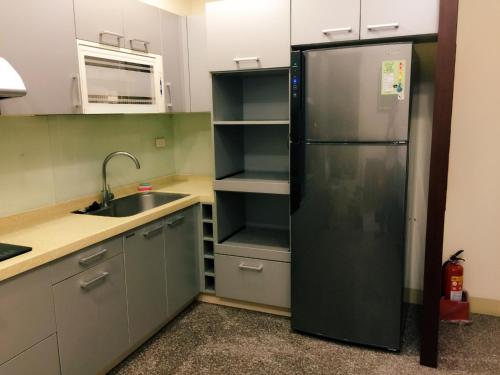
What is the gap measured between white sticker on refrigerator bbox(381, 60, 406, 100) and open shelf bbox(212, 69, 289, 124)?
3.00ft

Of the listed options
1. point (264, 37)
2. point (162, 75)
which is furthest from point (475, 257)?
point (162, 75)

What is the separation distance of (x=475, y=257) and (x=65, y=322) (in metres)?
2.61

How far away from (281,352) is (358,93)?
5.24 feet

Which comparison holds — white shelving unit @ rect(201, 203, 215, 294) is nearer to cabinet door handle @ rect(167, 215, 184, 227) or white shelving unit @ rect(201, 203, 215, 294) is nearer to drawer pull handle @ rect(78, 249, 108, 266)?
cabinet door handle @ rect(167, 215, 184, 227)

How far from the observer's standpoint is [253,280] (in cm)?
290

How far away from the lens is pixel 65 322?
1928 millimetres

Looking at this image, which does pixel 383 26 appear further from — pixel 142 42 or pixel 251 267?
pixel 251 267

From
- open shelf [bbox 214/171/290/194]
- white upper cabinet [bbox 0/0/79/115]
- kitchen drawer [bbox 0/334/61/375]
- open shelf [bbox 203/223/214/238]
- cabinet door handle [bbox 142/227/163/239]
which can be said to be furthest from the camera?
open shelf [bbox 203/223/214/238]

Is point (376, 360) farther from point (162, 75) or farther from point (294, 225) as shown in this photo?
point (162, 75)

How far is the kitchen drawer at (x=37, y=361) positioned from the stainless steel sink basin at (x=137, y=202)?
3.58ft

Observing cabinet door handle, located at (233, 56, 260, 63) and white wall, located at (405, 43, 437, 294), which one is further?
white wall, located at (405, 43, 437, 294)

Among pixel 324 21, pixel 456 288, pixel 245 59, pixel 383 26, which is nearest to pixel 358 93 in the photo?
pixel 383 26

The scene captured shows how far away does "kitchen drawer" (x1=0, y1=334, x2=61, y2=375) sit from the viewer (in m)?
1.69

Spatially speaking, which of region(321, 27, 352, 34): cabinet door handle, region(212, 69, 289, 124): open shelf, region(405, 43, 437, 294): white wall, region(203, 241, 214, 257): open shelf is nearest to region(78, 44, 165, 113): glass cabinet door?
region(212, 69, 289, 124): open shelf
